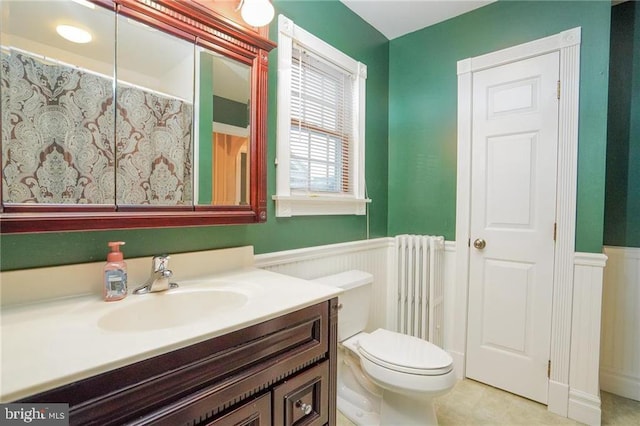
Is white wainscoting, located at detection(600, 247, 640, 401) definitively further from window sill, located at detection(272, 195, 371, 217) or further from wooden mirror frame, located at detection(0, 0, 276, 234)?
wooden mirror frame, located at detection(0, 0, 276, 234)

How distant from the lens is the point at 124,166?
100 centimetres

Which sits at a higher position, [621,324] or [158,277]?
[158,277]

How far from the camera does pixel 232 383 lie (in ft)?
2.46

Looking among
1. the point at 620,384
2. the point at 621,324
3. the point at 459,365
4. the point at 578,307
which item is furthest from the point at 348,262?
the point at 620,384

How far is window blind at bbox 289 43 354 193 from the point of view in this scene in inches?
64.7

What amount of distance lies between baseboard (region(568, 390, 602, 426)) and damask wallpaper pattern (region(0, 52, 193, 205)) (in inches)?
88.3

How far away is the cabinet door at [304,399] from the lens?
865 mm

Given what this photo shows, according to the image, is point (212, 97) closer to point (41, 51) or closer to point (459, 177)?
point (41, 51)

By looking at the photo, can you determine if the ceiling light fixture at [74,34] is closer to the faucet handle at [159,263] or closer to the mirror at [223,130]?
the mirror at [223,130]

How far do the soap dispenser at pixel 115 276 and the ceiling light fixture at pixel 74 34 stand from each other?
62 cm

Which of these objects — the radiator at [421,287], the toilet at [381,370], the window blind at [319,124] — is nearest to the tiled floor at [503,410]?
the toilet at [381,370]

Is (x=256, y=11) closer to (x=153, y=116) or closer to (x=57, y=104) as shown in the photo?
(x=153, y=116)

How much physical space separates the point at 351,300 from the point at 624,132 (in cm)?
200

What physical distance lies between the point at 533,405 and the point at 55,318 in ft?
7.66
